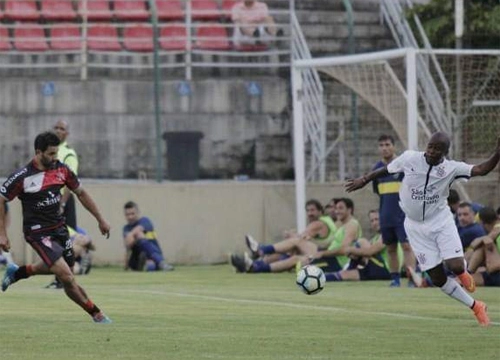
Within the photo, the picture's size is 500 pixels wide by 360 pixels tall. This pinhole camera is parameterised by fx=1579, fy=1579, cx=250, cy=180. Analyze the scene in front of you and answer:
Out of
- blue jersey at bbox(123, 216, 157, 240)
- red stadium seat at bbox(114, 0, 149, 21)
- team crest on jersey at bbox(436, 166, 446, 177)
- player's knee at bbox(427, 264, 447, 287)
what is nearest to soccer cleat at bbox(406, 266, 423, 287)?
player's knee at bbox(427, 264, 447, 287)

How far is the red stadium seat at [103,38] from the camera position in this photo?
30797mm

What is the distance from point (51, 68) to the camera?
30.7 metres

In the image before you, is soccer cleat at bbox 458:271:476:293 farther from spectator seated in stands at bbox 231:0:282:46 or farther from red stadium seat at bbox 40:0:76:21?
red stadium seat at bbox 40:0:76:21

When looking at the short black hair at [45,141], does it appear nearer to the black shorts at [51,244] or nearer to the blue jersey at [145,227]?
the black shorts at [51,244]

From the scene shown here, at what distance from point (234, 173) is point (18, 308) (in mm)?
13514

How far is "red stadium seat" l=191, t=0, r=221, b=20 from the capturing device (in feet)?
105

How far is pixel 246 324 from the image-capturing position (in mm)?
14812

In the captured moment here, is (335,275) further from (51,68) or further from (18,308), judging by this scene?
(51,68)

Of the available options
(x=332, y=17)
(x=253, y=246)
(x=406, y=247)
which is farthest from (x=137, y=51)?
(x=406, y=247)

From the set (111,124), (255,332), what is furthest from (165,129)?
(255,332)

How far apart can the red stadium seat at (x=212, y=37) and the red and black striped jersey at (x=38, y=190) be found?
1548 cm

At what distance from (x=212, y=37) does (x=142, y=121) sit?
247 cm

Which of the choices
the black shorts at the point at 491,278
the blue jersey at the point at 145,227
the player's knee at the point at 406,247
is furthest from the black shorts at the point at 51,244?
the blue jersey at the point at 145,227

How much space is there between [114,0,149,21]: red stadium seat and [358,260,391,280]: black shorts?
1043 cm
